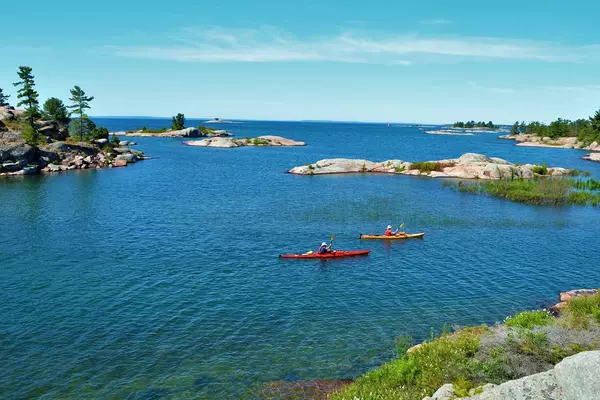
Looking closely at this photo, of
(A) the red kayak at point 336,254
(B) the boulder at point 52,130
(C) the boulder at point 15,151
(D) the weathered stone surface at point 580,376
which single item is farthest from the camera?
(B) the boulder at point 52,130

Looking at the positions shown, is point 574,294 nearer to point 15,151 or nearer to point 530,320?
point 530,320

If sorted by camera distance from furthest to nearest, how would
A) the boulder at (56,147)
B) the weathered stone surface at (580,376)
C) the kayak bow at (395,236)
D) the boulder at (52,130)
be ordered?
the boulder at (52,130), the boulder at (56,147), the kayak bow at (395,236), the weathered stone surface at (580,376)

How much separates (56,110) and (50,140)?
15206mm

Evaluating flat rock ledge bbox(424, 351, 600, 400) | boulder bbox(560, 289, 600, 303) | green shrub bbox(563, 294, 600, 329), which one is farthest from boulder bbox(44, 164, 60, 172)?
flat rock ledge bbox(424, 351, 600, 400)

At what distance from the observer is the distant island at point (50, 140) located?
98.2 metres

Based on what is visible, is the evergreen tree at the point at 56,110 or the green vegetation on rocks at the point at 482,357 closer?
the green vegetation on rocks at the point at 482,357

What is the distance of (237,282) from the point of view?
128 feet

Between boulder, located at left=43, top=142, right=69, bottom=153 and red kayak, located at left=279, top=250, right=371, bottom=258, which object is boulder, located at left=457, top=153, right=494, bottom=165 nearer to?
red kayak, located at left=279, top=250, right=371, bottom=258

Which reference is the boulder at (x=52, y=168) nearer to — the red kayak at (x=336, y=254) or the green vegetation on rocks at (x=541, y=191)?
the red kayak at (x=336, y=254)

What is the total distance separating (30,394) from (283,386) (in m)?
12.8

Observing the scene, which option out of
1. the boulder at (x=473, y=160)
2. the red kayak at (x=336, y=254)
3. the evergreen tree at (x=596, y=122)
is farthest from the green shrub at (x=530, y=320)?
the evergreen tree at (x=596, y=122)

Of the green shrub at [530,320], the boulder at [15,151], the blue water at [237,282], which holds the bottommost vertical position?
the blue water at [237,282]

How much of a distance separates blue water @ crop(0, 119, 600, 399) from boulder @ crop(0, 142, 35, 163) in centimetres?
2308

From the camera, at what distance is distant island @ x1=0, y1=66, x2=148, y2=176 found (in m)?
98.2
